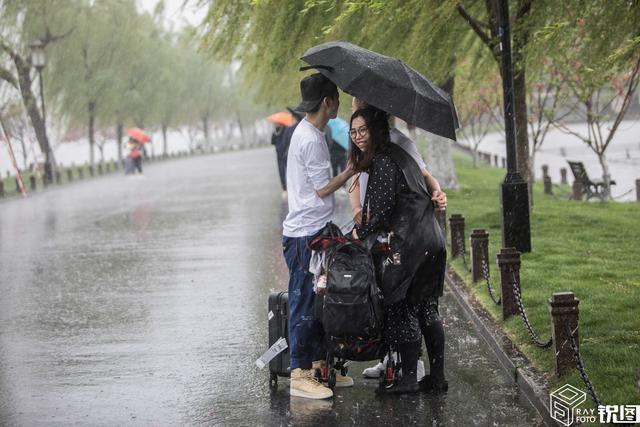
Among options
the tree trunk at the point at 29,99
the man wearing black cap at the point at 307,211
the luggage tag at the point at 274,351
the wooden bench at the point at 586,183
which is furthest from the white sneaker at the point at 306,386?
the tree trunk at the point at 29,99

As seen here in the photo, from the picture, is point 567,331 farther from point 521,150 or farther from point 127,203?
point 127,203

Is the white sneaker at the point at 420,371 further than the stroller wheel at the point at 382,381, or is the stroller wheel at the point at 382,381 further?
the white sneaker at the point at 420,371

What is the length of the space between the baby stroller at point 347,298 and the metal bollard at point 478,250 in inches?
155

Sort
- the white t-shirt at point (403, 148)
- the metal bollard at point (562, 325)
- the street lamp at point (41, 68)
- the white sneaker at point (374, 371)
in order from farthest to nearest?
the street lamp at point (41, 68) < the white sneaker at point (374, 371) < the white t-shirt at point (403, 148) < the metal bollard at point (562, 325)

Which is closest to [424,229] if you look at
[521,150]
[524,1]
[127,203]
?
[524,1]

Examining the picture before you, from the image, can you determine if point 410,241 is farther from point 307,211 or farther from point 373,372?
point 373,372

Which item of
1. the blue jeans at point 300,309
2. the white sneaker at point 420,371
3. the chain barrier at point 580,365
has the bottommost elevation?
the white sneaker at point 420,371

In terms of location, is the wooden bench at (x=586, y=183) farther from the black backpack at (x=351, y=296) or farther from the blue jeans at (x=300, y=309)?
the black backpack at (x=351, y=296)

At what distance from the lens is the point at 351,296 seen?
600 centimetres

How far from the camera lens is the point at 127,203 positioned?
2611cm

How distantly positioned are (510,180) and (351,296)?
578cm

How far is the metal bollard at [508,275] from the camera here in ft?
27.0

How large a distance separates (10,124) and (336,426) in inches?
2332
